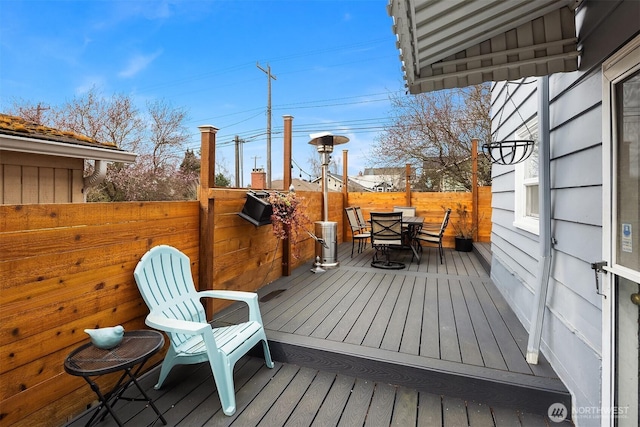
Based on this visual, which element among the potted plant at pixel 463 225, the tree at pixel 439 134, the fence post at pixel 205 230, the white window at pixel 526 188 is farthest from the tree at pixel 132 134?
the tree at pixel 439 134

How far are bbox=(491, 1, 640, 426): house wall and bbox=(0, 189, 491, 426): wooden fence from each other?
2.54m

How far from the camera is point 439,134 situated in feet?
29.6

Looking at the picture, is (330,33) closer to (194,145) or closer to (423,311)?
(194,145)

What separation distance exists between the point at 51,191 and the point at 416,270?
4.32 m

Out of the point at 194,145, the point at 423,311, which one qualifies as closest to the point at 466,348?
the point at 423,311

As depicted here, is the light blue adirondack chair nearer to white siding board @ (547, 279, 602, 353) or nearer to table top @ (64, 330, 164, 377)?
table top @ (64, 330, 164, 377)

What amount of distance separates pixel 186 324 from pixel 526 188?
3.10 meters

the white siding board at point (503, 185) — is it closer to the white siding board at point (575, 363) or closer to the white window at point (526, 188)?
the white window at point (526, 188)

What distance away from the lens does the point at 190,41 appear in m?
12.8

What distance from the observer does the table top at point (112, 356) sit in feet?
4.18

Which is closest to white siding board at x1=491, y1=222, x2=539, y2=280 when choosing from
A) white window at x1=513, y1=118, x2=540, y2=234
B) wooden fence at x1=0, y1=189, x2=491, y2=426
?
white window at x1=513, y1=118, x2=540, y2=234

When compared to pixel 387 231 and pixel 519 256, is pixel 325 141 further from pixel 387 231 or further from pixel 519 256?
pixel 519 256

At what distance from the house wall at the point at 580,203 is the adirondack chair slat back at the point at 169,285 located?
225 centimetres

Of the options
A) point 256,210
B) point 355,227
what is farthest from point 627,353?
point 355,227
